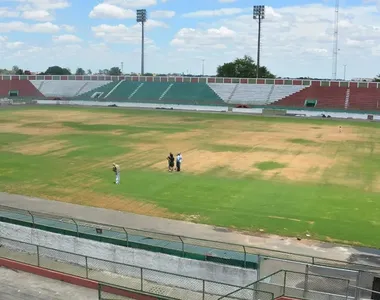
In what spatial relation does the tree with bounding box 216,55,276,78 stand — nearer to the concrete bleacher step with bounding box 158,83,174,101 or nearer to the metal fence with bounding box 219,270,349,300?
the concrete bleacher step with bounding box 158,83,174,101

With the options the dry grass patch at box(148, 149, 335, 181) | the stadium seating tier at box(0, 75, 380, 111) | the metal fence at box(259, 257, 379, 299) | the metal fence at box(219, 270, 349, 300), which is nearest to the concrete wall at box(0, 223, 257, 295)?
the metal fence at box(259, 257, 379, 299)

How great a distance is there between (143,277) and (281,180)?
1585 cm

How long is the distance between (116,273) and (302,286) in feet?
20.7

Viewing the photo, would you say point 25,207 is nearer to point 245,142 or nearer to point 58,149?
point 58,149

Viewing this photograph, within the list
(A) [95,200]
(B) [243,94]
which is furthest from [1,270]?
(B) [243,94]

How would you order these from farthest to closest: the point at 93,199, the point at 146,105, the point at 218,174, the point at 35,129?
the point at 146,105
the point at 35,129
the point at 218,174
the point at 93,199

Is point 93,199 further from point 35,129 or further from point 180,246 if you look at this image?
point 35,129

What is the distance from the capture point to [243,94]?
91500 mm

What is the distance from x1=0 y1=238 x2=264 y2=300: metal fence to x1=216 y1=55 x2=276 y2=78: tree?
117m

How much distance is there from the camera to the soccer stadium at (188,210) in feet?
44.9

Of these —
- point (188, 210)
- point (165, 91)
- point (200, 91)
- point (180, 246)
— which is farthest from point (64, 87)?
point (180, 246)

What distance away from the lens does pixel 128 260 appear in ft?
50.1

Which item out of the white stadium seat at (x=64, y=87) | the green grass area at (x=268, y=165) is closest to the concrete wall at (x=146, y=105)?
the white stadium seat at (x=64, y=87)

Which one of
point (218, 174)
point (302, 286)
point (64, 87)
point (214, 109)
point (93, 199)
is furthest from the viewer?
point (64, 87)
